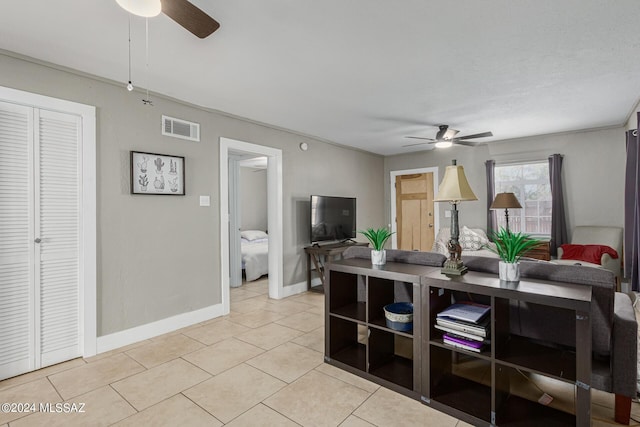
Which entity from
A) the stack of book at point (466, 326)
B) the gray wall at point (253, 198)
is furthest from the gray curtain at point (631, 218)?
the gray wall at point (253, 198)

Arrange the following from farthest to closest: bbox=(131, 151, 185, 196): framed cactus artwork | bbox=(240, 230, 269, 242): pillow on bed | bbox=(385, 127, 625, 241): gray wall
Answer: bbox=(240, 230, 269, 242): pillow on bed → bbox=(385, 127, 625, 241): gray wall → bbox=(131, 151, 185, 196): framed cactus artwork

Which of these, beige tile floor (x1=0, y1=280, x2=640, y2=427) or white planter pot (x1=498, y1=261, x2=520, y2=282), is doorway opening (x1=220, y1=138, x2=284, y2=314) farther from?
white planter pot (x1=498, y1=261, x2=520, y2=282)

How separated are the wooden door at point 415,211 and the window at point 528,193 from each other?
127 centimetres

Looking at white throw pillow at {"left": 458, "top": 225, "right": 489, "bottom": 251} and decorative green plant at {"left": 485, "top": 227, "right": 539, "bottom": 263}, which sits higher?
decorative green plant at {"left": 485, "top": 227, "right": 539, "bottom": 263}

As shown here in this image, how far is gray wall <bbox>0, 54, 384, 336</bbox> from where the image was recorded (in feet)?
9.26

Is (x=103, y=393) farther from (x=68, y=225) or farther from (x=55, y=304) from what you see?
(x=68, y=225)

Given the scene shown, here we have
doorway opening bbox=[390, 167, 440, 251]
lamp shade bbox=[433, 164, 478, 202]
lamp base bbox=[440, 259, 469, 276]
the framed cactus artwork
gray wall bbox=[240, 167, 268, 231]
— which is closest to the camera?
lamp base bbox=[440, 259, 469, 276]

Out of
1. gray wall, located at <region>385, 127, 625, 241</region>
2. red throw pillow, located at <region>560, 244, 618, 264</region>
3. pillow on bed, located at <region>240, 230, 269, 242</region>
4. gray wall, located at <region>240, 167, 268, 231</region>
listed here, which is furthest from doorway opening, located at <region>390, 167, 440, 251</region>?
gray wall, located at <region>240, 167, 268, 231</region>

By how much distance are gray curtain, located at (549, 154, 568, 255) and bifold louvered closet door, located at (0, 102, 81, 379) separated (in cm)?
621

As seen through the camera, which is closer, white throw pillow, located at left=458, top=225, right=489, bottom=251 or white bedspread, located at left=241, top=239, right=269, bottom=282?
white throw pillow, located at left=458, top=225, right=489, bottom=251

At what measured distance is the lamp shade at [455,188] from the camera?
87.6 inches

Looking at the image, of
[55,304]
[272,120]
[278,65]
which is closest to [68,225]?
[55,304]

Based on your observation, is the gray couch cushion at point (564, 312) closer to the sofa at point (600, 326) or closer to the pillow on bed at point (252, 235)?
the sofa at point (600, 326)

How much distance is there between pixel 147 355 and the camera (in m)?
2.77
